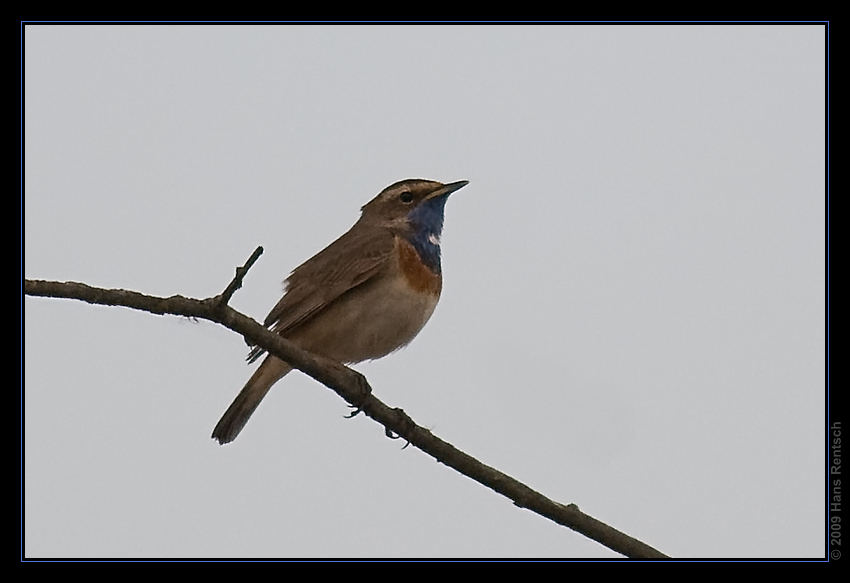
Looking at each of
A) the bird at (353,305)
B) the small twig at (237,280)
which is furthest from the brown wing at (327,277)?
the small twig at (237,280)

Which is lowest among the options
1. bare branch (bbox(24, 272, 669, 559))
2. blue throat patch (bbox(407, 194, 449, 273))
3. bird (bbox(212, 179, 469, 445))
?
bare branch (bbox(24, 272, 669, 559))

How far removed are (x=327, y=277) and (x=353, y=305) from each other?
36 centimetres

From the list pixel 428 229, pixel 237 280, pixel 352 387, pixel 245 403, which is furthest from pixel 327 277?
pixel 237 280

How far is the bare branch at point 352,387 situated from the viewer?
202 inches

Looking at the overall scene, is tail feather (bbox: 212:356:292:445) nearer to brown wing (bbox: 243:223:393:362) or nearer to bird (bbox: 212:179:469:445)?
bird (bbox: 212:179:469:445)

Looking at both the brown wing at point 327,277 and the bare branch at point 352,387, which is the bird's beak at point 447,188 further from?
the bare branch at point 352,387

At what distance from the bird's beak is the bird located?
519 millimetres

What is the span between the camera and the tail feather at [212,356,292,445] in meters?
8.50

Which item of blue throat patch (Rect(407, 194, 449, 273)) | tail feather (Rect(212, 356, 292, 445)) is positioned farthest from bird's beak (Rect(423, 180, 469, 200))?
tail feather (Rect(212, 356, 292, 445))

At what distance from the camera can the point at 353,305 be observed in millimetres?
8352

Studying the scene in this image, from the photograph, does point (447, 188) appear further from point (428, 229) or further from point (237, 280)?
point (237, 280)
